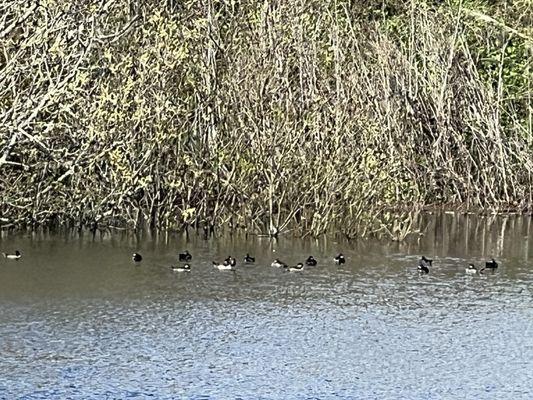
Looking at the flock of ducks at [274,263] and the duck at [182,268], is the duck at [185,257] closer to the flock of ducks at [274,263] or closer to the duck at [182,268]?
the flock of ducks at [274,263]

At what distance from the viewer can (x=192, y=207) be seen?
18.8 meters

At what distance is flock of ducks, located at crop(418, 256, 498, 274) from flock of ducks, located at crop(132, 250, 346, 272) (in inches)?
35.8

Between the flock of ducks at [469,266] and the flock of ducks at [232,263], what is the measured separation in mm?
910

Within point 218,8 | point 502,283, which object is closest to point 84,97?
point 218,8

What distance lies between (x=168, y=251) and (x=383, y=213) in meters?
3.88

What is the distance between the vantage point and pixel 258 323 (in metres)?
12.1

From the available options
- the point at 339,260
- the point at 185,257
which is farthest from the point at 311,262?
the point at 185,257

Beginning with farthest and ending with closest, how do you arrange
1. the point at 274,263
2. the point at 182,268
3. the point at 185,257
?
the point at 185,257
the point at 274,263
the point at 182,268

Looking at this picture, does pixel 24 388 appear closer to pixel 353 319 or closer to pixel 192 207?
pixel 353 319

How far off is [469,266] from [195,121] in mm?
4990

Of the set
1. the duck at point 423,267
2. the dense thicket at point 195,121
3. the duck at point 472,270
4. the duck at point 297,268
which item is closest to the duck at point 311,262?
the duck at point 297,268

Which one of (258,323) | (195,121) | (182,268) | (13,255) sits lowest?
(258,323)

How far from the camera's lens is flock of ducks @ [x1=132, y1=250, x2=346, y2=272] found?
14859 millimetres

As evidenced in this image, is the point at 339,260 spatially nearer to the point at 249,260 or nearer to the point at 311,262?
the point at 311,262
